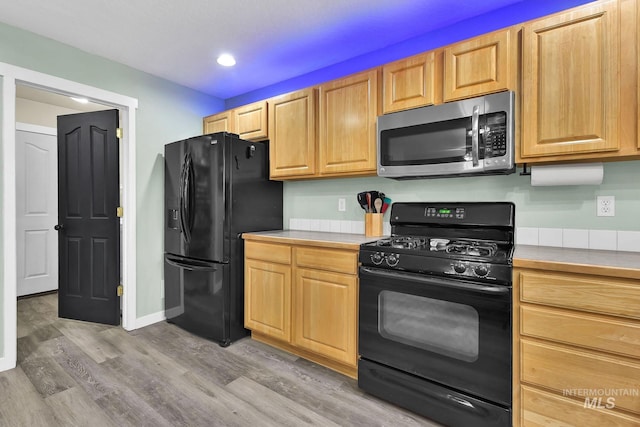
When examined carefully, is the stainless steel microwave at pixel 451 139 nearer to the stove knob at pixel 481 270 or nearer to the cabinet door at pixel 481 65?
the cabinet door at pixel 481 65

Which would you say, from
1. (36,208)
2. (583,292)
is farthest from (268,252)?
(36,208)

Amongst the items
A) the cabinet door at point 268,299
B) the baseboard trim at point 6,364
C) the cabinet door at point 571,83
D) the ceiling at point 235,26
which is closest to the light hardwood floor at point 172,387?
the baseboard trim at point 6,364

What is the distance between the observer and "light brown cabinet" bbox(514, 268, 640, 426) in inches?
49.6

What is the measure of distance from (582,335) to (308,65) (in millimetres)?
2787

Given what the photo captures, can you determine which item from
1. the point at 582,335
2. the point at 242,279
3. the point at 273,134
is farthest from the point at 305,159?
the point at 582,335

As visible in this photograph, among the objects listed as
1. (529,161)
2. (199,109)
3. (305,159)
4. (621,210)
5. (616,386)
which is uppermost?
(199,109)

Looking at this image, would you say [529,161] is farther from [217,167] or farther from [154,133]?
[154,133]

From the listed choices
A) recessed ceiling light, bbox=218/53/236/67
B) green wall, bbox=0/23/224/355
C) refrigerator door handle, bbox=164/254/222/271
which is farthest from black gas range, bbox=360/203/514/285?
green wall, bbox=0/23/224/355

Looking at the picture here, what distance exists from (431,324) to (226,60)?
106 inches

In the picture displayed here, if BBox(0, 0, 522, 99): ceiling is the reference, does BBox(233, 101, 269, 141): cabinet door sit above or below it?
below

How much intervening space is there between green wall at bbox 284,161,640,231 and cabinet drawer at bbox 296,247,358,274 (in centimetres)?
67

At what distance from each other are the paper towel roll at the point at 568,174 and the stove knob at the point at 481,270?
27.3 inches

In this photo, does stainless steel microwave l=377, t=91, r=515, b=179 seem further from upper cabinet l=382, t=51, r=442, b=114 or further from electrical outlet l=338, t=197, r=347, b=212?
electrical outlet l=338, t=197, r=347, b=212

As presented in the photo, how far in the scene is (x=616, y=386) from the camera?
1279 millimetres
